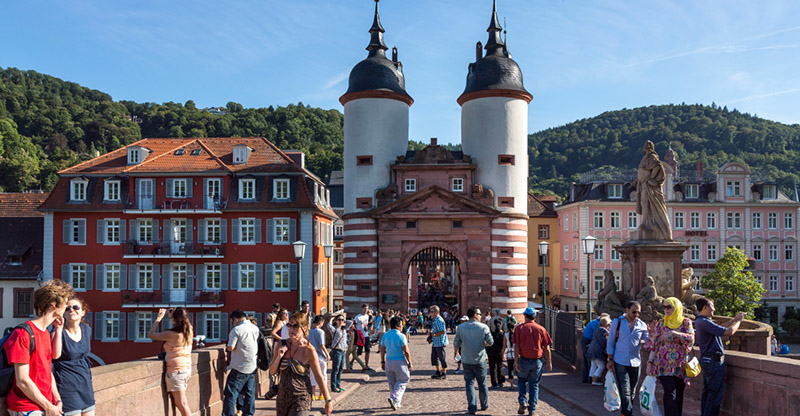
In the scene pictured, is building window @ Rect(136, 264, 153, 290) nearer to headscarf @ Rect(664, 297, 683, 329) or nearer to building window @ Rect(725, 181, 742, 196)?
headscarf @ Rect(664, 297, 683, 329)

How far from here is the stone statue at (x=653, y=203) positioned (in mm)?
19578

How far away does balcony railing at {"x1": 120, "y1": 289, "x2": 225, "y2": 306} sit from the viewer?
133 ft

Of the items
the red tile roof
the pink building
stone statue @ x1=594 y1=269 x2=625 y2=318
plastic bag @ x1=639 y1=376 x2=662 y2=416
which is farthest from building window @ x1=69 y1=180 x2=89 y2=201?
plastic bag @ x1=639 y1=376 x2=662 y2=416

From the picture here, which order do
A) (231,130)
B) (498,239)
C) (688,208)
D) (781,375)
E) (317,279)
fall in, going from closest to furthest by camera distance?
1. (781,375)
2. (498,239)
3. (317,279)
4. (688,208)
5. (231,130)

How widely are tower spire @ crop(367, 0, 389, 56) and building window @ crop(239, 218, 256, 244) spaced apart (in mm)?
12529

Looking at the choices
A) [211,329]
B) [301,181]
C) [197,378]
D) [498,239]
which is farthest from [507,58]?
[197,378]

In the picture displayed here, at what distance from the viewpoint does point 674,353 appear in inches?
401

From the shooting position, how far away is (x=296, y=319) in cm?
969

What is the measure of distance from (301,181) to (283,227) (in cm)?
290

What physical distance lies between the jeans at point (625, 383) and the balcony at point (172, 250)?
105 ft

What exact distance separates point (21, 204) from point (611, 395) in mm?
46604

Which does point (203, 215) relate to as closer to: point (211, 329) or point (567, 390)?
point (211, 329)

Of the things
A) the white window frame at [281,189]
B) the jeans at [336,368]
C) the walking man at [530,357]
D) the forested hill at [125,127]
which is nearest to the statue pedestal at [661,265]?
the walking man at [530,357]

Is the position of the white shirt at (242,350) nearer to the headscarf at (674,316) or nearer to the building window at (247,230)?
the headscarf at (674,316)
